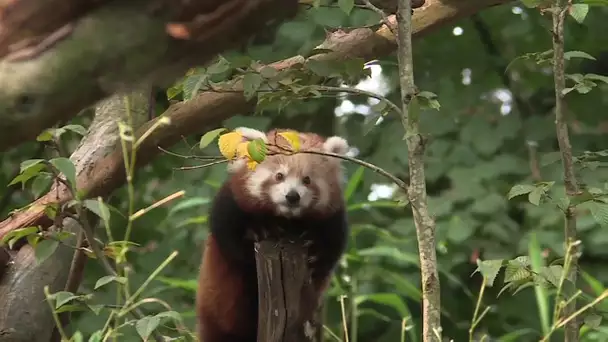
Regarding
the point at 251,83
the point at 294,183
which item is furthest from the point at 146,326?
the point at 294,183

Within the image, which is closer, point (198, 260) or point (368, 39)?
point (368, 39)

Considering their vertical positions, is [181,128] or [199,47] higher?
[199,47]

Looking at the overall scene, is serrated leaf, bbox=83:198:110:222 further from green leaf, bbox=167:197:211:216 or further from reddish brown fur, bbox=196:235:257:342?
green leaf, bbox=167:197:211:216

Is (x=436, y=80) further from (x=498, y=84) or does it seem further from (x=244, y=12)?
(x=244, y=12)

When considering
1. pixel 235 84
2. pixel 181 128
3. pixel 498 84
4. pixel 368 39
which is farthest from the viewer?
pixel 498 84

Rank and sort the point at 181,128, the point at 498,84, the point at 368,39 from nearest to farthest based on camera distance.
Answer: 1. the point at 368,39
2. the point at 181,128
3. the point at 498,84

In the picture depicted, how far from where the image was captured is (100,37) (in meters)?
0.60

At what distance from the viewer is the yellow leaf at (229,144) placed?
4.85 ft

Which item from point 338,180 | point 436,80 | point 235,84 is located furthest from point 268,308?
point 436,80

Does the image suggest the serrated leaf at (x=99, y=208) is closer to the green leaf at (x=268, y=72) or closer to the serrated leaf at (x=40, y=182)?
the serrated leaf at (x=40, y=182)

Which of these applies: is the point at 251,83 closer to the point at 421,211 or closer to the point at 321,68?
the point at 321,68

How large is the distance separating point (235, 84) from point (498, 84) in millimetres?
1584

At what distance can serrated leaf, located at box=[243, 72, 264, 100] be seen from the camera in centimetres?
148

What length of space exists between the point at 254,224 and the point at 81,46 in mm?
1699
